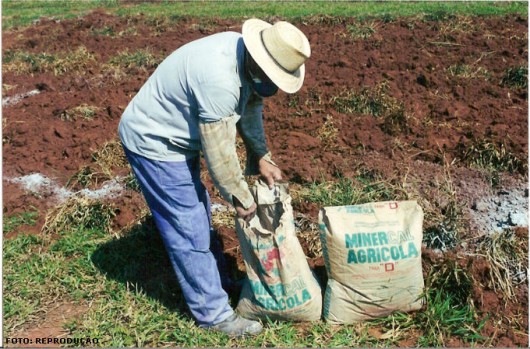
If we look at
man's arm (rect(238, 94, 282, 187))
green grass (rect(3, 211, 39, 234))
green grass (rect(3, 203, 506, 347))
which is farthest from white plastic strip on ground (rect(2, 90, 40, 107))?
man's arm (rect(238, 94, 282, 187))

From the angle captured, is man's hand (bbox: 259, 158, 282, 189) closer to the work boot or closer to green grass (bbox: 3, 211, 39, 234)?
the work boot

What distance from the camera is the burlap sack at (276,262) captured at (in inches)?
114

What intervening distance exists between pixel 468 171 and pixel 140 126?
8.46 ft

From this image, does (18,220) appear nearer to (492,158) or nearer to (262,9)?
(492,158)

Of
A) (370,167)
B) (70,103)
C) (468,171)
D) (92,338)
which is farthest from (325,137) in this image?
(70,103)

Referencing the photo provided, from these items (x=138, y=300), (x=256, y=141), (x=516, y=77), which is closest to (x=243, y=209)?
(x=256, y=141)

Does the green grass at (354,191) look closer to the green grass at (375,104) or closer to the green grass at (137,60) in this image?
the green grass at (375,104)

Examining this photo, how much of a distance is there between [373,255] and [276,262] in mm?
500

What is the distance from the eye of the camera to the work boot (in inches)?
120

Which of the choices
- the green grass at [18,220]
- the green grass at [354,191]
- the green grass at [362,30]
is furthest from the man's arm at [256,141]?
the green grass at [362,30]

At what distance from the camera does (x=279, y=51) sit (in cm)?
246

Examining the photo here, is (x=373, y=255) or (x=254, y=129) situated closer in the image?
(x=373, y=255)

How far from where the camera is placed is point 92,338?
3139 millimetres

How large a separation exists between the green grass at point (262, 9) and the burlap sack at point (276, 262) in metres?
7.13
